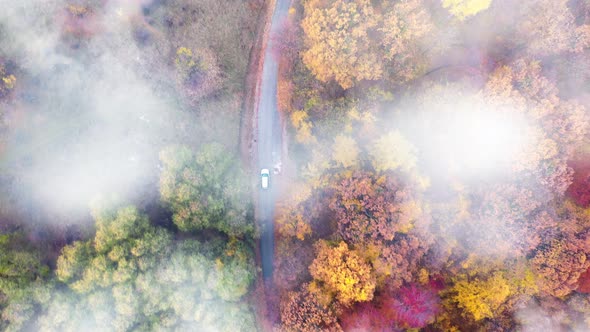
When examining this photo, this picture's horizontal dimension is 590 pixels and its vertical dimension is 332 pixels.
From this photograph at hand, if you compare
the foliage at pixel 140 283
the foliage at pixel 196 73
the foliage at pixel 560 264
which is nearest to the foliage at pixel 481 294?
the foliage at pixel 560 264

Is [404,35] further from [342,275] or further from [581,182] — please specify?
[342,275]

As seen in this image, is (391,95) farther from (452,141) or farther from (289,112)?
(289,112)

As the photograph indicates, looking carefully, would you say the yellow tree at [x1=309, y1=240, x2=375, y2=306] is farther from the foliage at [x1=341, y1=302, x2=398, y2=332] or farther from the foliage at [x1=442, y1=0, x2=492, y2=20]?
the foliage at [x1=442, y1=0, x2=492, y2=20]

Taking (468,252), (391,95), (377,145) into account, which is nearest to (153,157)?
(377,145)

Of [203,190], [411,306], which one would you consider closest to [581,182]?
[411,306]

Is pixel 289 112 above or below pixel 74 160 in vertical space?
above

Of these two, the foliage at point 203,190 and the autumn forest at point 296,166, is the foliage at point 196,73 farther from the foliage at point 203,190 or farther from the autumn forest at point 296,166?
the foliage at point 203,190
